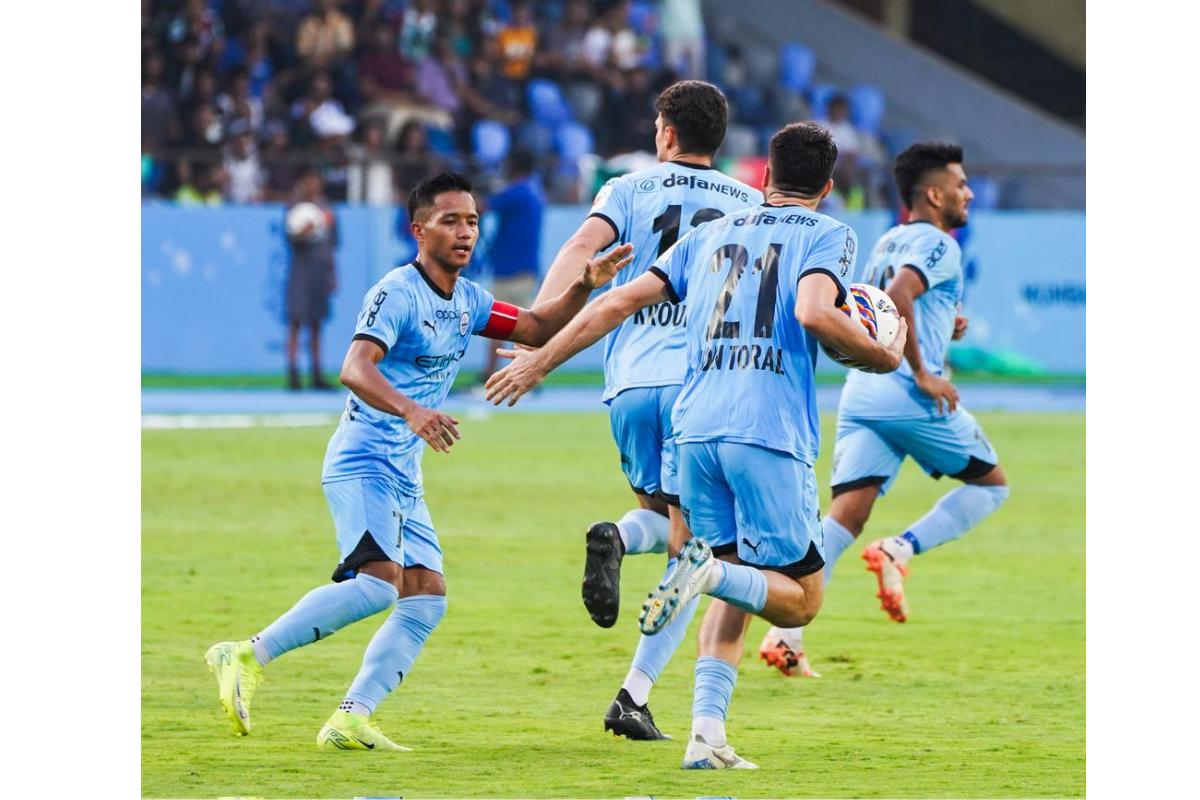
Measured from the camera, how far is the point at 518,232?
2134cm

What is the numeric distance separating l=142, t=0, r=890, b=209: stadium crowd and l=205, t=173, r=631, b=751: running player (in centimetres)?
1535

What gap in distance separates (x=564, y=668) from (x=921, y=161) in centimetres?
284

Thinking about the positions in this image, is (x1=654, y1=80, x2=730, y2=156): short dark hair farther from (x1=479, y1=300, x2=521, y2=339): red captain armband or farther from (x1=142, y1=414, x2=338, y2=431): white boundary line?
(x1=142, y1=414, x2=338, y2=431): white boundary line

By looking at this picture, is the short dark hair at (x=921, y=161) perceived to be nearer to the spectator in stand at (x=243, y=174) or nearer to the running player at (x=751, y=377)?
the running player at (x=751, y=377)

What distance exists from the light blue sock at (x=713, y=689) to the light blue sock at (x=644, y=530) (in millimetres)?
825

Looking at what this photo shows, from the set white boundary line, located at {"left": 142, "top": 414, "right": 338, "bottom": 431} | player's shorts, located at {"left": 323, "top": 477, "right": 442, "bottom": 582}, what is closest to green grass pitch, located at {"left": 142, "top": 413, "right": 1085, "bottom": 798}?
player's shorts, located at {"left": 323, "top": 477, "right": 442, "bottom": 582}

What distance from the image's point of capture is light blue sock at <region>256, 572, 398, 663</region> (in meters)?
6.71

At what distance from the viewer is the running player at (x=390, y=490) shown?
6.69 m

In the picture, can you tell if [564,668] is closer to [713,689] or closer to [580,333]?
[713,689]

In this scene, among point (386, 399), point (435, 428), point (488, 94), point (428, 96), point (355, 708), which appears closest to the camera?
point (435, 428)

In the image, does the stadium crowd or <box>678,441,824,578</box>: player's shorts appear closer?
<box>678,441,824,578</box>: player's shorts

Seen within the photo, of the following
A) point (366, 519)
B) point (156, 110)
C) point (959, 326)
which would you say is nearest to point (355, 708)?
point (366, 519)
